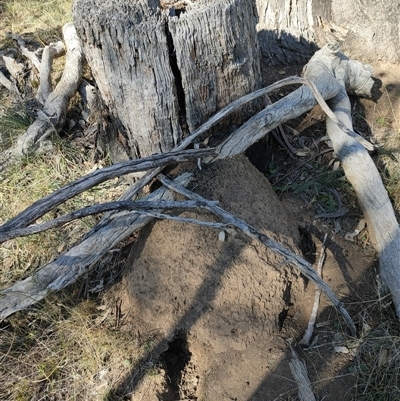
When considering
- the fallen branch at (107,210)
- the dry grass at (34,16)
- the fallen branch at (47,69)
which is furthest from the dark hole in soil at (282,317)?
the dry grass at (34,16)

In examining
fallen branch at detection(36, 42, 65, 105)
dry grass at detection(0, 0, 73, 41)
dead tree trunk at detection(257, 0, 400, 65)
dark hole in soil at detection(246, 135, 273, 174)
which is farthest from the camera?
dry grass at detection(0, 0, 73, 41)

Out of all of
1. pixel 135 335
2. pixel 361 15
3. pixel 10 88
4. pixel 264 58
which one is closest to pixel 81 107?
pixel 10 88

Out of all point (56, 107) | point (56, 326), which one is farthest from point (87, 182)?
point (56, 107)

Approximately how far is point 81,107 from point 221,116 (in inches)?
68.8

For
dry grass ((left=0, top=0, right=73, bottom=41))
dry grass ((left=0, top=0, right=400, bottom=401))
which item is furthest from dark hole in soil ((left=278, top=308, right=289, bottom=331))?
dry grass ((left=0, top=0, right=73, bottom=41))

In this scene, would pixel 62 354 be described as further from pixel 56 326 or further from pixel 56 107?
pixel 56 107

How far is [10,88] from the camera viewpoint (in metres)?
3.99

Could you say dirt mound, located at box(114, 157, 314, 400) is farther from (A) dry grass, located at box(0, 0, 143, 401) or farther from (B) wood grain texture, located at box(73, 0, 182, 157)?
(B) wood grain texture, located at box(73, 0, 182, 157)

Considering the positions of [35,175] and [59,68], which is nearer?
[35,175]

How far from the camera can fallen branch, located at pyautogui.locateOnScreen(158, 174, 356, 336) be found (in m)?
2.14

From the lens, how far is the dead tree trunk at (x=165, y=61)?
2154 millimetres

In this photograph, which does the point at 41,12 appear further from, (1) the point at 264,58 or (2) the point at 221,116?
(2) the point at 221,116

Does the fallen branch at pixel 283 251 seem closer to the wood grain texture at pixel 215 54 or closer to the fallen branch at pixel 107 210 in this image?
the fallen branch at pixel 107 210

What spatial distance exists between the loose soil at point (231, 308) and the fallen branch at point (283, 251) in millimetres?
125
